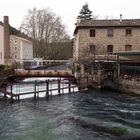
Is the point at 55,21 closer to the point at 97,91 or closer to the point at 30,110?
the point at 97,91

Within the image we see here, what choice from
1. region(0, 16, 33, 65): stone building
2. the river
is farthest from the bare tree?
the river

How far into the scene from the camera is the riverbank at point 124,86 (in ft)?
116

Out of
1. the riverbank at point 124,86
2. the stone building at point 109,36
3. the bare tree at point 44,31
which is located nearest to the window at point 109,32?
the stone building at point 109,36

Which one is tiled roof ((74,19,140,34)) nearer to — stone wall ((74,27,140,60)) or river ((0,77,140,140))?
stone wall ((74,27,140,60))

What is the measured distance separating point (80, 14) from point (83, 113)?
7365 centimetres

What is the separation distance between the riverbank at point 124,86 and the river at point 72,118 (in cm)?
196

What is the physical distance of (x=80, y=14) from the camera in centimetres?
9606

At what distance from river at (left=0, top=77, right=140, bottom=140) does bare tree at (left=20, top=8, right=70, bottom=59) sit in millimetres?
54764

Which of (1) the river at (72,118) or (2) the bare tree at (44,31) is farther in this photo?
(2) the bare tree at (44,31)

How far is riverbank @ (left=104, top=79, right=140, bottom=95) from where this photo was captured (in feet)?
116

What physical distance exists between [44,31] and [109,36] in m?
41.2

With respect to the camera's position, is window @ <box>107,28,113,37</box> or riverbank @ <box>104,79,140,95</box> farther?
window @ <box>107,28,113,37</box>

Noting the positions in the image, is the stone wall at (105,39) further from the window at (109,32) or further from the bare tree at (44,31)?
the bare tree at (44,31)

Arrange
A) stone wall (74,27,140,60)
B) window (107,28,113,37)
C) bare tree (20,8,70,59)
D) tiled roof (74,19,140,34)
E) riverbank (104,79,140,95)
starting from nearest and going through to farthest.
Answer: riverbank (104,79,140,95)
tiled roof (74,19,140,34)
stone wall (74,27,140,60)
window (107,28,113,37)
bare tree (20,8,70,59)
